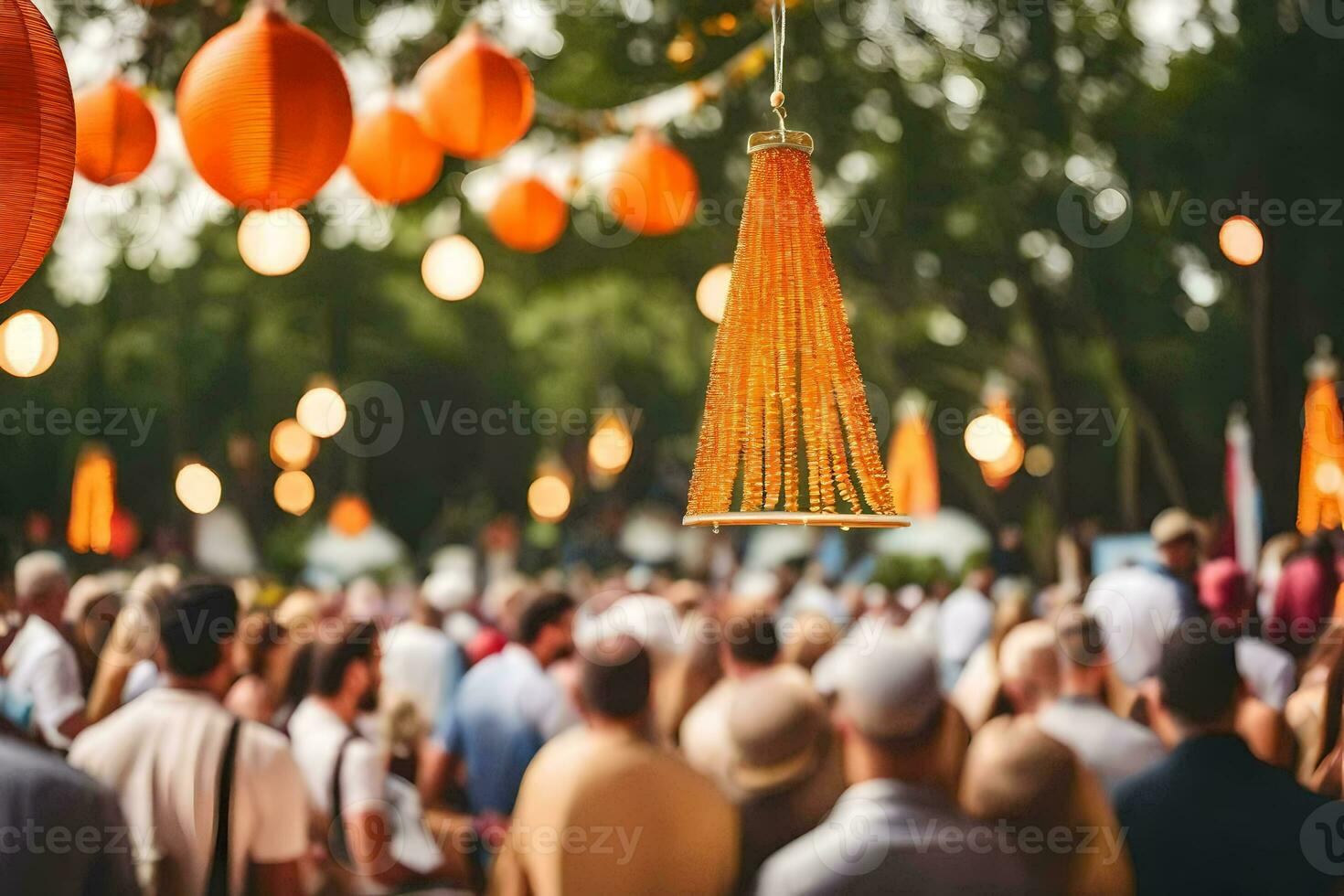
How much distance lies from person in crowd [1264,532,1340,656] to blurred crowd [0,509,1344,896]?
1.12 metres

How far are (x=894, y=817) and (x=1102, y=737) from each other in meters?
1.36

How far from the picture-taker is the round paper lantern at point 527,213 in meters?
6.66

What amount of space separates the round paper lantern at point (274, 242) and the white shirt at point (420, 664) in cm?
173

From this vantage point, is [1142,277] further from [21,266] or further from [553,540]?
[553,540]

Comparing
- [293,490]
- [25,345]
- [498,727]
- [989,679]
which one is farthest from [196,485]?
[989,679]

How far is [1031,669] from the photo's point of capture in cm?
464

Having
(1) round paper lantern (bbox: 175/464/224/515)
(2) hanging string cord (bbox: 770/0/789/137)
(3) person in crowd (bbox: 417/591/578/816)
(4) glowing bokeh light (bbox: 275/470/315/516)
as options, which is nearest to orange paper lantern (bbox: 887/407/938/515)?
(3) person in crowd (bbox: 417/591/578/816)

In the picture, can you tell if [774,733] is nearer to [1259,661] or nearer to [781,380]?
[781,380]

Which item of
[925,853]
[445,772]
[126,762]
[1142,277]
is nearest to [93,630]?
[445,772]

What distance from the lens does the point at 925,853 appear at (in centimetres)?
327

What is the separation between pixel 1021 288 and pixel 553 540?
2294 cm

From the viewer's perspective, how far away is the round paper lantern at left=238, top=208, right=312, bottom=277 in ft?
17.4

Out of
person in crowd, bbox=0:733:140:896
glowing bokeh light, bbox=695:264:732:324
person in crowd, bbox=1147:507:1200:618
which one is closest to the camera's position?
person in crowd, bbox=0:733:140:896

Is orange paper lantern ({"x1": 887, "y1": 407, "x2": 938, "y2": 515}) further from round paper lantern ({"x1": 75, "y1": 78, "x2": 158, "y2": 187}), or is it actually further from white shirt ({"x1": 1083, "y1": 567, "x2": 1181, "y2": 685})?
round paper lantern ({"x1": 75, "y1": 78, "x2": 158, "y2": 187})
